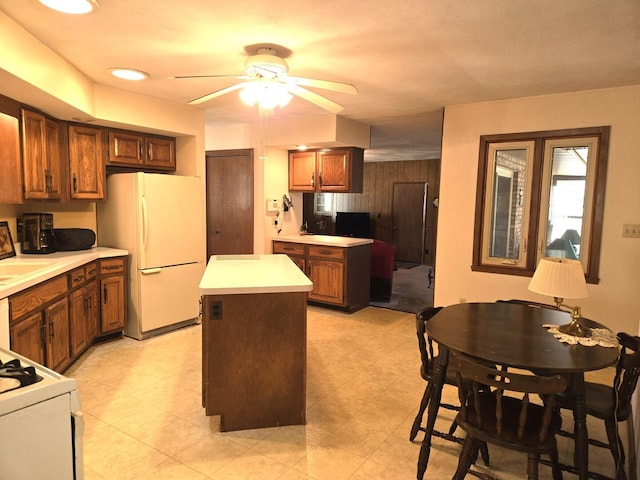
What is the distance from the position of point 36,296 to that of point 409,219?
7593 millimetres

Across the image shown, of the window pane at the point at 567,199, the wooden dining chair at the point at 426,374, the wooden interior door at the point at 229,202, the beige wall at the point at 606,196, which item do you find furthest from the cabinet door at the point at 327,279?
the wooden dining chair at the point at 426,374

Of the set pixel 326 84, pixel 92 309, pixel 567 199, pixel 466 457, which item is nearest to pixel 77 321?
pixel 92 309

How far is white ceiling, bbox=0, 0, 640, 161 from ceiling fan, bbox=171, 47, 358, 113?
0.14 m

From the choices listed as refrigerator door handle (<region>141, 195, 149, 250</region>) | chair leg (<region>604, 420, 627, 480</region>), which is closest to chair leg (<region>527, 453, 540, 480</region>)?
chair leg (<region>604, 420, 627, 480</region>)

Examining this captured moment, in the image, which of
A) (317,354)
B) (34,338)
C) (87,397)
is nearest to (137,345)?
(87,397)

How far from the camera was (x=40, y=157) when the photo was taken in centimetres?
318

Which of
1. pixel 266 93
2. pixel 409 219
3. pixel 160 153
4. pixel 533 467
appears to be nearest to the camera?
pixel 533 467

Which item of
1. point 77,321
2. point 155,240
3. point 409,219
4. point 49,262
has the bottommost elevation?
point 77,321

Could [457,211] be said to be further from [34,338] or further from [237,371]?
[34,338]

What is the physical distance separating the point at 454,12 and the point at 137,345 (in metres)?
3.60

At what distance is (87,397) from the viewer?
2.78 meters

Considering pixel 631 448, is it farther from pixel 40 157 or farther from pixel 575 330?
pixel 40 157

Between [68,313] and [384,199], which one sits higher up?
[384,199]

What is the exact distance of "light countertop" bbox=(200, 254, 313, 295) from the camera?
2.28m
